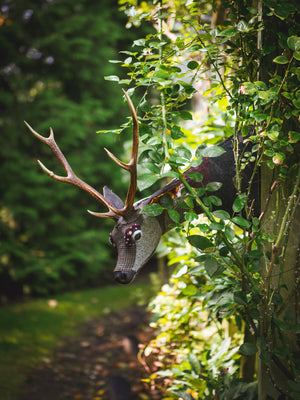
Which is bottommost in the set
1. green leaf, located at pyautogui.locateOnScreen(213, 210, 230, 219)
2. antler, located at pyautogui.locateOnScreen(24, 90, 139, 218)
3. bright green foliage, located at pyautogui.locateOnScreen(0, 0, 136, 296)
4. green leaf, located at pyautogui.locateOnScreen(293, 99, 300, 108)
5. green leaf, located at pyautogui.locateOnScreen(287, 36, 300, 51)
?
green leaf, located at pyautogui.locateOnScreen(213, 210, 230, 219)

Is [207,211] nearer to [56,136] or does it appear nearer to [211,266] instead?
[211,266]

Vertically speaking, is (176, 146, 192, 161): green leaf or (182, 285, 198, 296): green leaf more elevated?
(176, 146, 192, 161): green leaf

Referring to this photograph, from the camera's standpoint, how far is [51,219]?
5.43 meters

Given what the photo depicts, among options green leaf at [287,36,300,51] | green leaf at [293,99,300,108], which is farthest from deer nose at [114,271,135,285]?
green leaf at [287,36,300,51]

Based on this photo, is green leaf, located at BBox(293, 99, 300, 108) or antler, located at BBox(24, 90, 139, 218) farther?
antler, located at BBox(24, 90, 139, 218)

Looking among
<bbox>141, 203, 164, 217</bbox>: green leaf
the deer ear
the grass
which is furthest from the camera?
the grass

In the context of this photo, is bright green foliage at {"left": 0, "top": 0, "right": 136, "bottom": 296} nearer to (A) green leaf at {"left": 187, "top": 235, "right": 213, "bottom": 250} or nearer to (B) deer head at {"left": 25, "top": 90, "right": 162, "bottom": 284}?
(B) deer head at {"left": 25, "top": 90, "right": 162, "bottom": 284}

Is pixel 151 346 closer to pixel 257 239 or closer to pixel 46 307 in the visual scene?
pixel 257 239

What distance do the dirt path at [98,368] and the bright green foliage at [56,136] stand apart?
1.22 meters

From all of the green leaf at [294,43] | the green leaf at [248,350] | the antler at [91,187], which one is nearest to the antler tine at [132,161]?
the antler at [91,187]

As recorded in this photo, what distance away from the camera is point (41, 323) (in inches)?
171

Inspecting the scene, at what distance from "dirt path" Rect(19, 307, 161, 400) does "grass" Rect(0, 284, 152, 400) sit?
121mm

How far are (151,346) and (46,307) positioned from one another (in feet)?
9.88

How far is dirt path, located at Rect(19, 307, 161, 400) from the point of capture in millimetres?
2895
